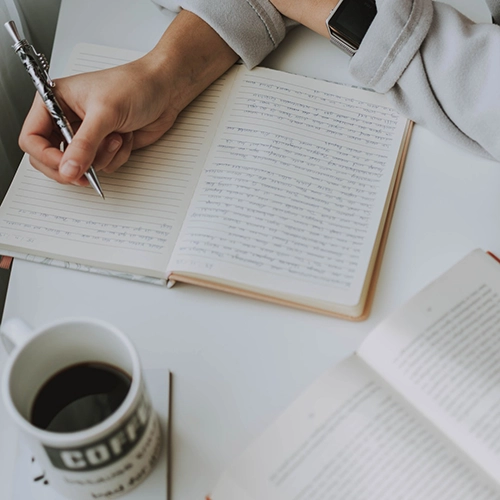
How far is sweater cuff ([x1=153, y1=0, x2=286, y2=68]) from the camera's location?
731mm

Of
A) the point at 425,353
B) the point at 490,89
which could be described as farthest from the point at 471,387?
the point at 490,89

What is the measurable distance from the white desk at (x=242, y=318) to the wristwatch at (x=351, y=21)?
0.43ft

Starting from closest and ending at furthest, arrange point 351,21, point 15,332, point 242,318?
1. point 15,332
2. point 242,318
3. point 351,21

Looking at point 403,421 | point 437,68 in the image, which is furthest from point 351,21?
point 403,421

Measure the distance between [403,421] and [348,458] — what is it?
0.19 ft

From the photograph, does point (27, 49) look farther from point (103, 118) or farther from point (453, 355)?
point (453, 355)

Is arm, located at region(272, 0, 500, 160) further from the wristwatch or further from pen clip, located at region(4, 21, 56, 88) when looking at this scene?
pen clip, located at region(4, 21, 56, 88)

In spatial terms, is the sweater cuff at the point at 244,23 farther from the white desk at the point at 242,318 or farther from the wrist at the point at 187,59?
the white desk at the point at 242,318

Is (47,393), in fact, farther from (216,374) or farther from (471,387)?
(471,387)

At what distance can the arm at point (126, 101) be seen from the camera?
2.10ft

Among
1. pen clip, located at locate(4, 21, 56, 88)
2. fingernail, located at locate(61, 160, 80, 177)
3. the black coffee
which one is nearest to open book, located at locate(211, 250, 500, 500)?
the black coffee

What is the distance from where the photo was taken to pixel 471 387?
51 centimetres

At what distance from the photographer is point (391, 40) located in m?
0.67

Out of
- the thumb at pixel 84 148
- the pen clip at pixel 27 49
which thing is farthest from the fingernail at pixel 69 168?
the pen clip at pixel 27 49
